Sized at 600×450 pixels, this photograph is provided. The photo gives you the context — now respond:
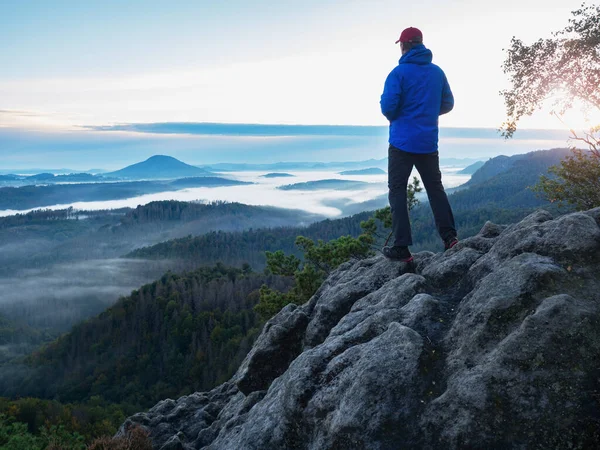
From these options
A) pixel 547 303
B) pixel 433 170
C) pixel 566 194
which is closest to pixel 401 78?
pixel 433 170

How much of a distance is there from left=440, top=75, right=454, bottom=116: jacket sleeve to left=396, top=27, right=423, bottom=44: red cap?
1.22m

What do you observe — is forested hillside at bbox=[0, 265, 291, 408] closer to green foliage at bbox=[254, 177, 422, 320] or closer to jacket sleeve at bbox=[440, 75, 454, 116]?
green foliage at bbox=[254, 177, 422, 320]

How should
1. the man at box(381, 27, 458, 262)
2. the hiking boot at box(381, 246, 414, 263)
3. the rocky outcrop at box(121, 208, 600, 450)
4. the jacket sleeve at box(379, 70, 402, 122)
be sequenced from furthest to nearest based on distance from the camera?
the hiking boot at box(381, 246, 414, 263)
the man at box(381, 27, 458, 262)
the jacket sleeve at box(379, 70, 402, 122)
the rocky outcrop at box(121, 208, 600, 450)

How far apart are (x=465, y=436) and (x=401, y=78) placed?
701 cm

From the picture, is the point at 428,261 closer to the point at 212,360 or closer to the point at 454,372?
the point at 454,372

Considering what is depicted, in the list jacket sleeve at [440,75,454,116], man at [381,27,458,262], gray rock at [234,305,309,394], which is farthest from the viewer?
gray rock at [234,305,309,394]

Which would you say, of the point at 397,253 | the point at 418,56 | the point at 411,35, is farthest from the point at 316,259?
the point at 411,35

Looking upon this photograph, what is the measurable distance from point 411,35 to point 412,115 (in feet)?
5.70

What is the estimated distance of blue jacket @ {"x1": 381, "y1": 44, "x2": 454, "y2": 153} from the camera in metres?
9.31

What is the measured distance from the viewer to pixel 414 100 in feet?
30.8

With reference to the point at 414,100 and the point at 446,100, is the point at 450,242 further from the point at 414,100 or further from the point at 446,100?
the point at 414,100

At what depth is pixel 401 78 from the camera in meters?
9.32

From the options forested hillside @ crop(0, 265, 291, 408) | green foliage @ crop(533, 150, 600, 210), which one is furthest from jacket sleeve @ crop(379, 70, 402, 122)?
forested hillside @ crop(0, 265, 291, 408)

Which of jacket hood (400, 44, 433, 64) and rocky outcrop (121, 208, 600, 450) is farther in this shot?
jacket hood (400, 44, 433, 64)
